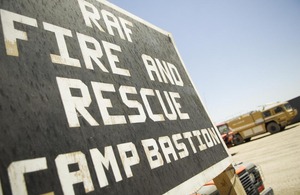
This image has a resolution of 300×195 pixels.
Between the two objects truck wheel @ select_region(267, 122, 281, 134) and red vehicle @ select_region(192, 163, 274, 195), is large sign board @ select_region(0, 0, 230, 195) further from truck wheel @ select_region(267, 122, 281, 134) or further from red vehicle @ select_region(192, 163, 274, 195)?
truck wheel @ select_region(267, 122, 281, 134)

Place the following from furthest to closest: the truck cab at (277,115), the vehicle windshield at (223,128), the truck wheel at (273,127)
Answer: the truck wheel at (273,127)
the truck cab at (277,115)
the vehicle windshield at (223,128)

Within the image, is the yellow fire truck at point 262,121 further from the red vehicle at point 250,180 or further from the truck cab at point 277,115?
the red vehicle at point 250,180

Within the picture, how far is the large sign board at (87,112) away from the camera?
0.87 meters

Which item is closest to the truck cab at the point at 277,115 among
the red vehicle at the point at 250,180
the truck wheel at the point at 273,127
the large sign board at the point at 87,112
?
the truck wheel at the point at 273,127

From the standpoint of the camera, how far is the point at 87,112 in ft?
3.75

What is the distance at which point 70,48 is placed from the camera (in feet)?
4.17

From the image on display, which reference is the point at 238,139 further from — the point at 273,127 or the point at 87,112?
the point at 87,112

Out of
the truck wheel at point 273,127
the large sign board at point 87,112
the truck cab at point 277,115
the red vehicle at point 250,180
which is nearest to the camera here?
the large sign board at point 87,112

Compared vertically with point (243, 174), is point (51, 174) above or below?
above

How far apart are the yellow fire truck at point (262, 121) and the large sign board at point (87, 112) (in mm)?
16372

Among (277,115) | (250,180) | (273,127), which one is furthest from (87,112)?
(273,127)

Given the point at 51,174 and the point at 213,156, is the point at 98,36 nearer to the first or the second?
the point at 51,174

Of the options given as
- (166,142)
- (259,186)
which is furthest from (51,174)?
(259,186)

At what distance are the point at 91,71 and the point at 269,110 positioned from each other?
19660 millimetres
